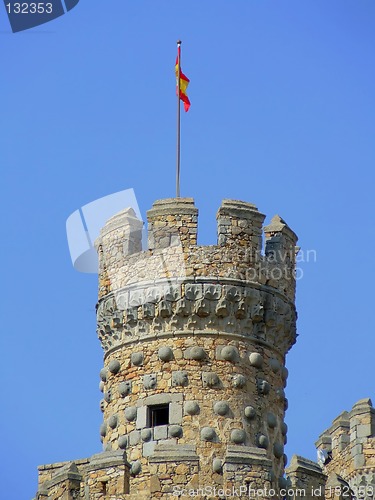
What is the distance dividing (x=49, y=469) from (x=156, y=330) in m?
3.31

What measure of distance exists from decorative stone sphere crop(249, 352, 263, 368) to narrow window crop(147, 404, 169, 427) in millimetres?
1765

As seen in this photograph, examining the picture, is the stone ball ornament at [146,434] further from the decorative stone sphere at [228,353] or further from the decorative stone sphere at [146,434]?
the decorative stone sphere at [228,353]

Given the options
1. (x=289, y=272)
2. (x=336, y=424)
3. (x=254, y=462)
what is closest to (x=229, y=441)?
(x=254, y=462)

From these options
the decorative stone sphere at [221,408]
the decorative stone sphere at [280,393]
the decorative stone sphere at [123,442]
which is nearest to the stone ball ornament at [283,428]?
the decorative stone sphere at [280,393]

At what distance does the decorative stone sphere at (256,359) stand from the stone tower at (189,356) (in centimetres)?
2

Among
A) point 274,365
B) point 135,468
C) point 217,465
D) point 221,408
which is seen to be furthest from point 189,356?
point 135,468

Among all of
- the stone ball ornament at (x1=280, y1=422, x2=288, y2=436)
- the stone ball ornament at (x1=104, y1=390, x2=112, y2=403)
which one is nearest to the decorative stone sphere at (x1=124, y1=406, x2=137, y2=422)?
the stone ball ornament at (x1=104, y1=390, x2=112, y2=403)

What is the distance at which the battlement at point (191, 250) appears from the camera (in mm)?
42875

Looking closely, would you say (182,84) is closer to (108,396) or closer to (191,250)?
(191,250)

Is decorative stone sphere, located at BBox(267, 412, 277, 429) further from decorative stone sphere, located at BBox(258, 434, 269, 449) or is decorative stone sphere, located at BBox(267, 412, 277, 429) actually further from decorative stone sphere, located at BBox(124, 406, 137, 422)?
decorative stone sphere, located at BBox(124, 406, 137, 422)

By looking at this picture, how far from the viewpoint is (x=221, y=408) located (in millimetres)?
41812

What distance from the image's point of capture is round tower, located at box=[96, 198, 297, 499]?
4116 cm

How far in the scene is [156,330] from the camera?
4272 cm

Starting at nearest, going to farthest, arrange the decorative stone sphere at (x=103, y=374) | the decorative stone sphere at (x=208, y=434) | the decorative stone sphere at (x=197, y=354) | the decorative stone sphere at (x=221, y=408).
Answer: the decorative stone sphere at (x=208, y=434)
the decorative stone sphere at (x=221, y=408)
the decorative stone sphere at (x=197, y=354)
the decorative stone sphere at (x=103, y=374)
